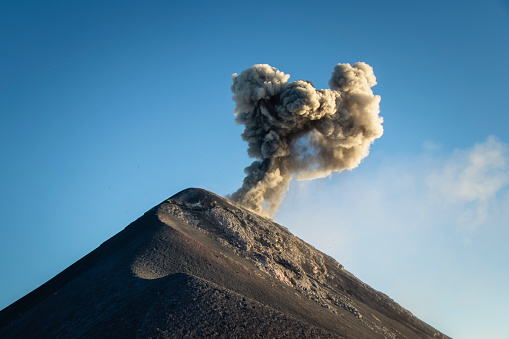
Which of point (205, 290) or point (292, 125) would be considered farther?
point (292, 125)

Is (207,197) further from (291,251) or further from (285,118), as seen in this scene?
(285,118)

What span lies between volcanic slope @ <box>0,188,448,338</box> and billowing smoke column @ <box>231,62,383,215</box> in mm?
7316

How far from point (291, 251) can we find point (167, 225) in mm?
13602

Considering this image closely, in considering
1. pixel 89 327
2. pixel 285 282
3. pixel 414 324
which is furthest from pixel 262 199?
pixel 89 327

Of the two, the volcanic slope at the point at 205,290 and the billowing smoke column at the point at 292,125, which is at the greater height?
the billowing smoke column at the point at 292,125

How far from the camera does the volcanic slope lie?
61.7 ft

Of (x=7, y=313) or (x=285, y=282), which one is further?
(x=285, y=282)

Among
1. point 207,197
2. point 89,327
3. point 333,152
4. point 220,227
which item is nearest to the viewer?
point 89,327

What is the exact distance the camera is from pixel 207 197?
40.2 m

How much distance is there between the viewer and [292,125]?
159 ft

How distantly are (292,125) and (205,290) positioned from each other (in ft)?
102

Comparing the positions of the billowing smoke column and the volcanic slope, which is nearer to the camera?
the volcanic slope

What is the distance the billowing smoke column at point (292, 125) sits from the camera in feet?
156

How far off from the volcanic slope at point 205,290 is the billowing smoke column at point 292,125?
24.0 feet
